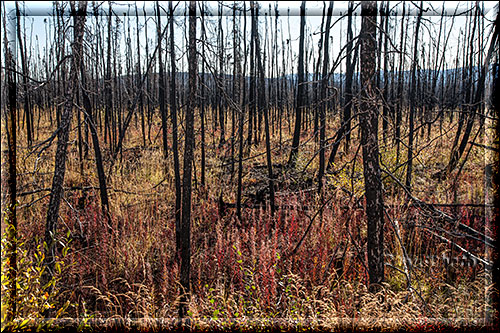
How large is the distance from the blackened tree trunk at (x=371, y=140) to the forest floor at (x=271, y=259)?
12 cm

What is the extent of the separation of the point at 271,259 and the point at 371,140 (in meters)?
1.48

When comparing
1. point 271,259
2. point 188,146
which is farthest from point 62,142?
point 271,259

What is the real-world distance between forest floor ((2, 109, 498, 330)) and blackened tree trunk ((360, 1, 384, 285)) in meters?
0.12

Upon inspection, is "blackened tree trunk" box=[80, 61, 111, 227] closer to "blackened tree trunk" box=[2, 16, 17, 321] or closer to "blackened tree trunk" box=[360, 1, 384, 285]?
"blackened tree trunk" box=[2, 16, 17, 321]

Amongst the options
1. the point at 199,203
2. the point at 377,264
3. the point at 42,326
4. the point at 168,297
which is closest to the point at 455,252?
the point at 377,264

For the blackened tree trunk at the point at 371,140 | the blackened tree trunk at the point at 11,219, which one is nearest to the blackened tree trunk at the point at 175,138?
the blackened tree trunk at the point at 11,219

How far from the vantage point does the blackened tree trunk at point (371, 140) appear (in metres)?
2.22

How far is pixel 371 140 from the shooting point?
2270 millimetres

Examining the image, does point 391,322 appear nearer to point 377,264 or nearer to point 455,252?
point 377,264

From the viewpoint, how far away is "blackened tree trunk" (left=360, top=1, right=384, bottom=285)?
87.4 inches

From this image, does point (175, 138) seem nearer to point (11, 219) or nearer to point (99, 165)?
point (99, 165)

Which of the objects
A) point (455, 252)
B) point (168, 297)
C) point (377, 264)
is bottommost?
point (168, 297)

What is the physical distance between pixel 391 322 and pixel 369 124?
4.67 ft

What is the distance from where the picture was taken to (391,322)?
233cm
